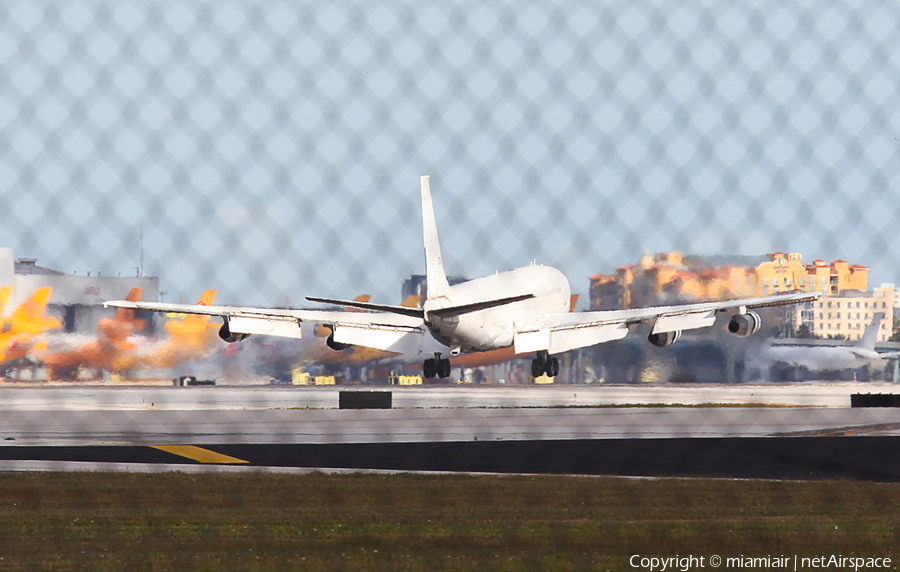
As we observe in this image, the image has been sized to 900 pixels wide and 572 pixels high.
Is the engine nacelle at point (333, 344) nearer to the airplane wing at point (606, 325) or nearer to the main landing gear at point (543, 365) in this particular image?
the airplane wing at point (606, 325)

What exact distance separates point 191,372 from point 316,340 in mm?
10777

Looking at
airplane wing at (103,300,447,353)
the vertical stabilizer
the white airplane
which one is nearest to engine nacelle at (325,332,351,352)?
airplane wing at (103,300,447,353)

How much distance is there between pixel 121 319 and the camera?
6575cm

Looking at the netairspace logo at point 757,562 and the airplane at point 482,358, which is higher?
the airplane at point 482,358

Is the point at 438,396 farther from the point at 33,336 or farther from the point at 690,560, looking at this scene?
the point at 690,560

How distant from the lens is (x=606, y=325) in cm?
5462

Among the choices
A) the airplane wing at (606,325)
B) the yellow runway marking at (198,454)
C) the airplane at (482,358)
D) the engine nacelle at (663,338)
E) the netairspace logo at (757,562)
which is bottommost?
the netairspace logo at (757,562)

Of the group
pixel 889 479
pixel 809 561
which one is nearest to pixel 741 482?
pixel 889 479

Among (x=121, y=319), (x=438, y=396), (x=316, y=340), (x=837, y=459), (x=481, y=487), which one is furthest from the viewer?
(x=316, y=340)

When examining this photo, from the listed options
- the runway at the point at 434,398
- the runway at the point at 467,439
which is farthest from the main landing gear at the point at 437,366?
the runway at the point at 434,398

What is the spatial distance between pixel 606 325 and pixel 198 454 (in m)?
25.2

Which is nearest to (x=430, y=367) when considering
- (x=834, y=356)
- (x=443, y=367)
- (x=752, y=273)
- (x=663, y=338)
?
(x=443, y=367)

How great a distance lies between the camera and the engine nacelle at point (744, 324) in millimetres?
49156

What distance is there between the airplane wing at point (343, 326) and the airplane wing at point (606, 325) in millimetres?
5669
